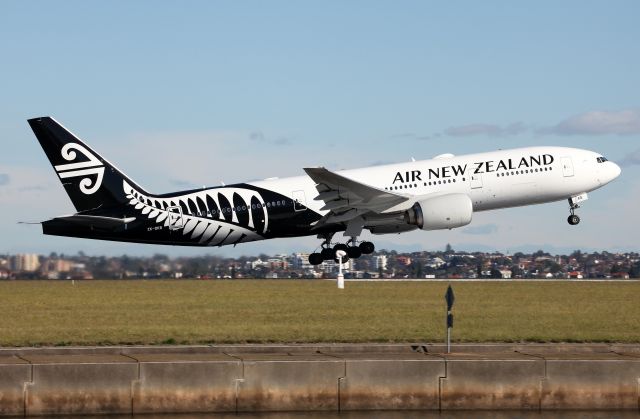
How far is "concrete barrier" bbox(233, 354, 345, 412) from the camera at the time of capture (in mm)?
30078

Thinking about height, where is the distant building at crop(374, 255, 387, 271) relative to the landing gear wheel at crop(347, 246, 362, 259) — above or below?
above

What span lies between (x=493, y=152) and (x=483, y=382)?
3555 cm

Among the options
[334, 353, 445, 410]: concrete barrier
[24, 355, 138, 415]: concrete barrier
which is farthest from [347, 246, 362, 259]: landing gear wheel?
[24, 355, 138, 415]: concrete barrier

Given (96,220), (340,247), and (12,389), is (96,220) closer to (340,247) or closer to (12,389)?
(340,247)

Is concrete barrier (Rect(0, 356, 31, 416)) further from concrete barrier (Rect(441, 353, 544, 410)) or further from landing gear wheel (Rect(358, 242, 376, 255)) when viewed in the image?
landing gear wheel (Rect(358, 242, 376, 255))

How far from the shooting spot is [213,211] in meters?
64.0

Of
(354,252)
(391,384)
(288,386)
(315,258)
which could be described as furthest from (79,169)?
(391,384)

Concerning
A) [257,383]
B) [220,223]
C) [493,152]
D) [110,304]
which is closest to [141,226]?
[220,223]

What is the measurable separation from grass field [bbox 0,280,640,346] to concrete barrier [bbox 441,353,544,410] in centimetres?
606

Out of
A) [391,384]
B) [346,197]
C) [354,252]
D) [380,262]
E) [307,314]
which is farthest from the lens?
[380,262]

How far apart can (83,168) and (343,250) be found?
15610mm

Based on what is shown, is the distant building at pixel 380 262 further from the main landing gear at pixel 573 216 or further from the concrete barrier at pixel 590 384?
the concrete barrier at pixel 590 384

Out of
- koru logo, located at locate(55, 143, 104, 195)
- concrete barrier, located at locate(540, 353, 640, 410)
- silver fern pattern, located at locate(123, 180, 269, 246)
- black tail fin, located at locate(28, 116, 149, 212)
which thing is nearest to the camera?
concrete barrier, located at locate(540, 353, 640, 410)

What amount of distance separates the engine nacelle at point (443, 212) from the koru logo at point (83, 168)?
58.4 feet
